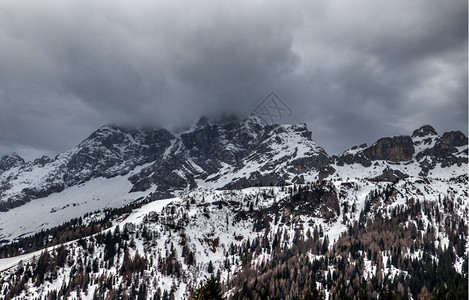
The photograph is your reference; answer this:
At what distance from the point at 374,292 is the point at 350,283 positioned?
15.1 metres

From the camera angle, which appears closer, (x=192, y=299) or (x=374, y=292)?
(x=192, y=299)

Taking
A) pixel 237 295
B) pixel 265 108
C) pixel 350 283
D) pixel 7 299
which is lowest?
pixel 7 299

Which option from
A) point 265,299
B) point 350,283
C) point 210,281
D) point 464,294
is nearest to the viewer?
point 210,281

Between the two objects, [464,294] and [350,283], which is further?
[350,283]

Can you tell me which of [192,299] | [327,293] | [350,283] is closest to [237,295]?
[327,293]

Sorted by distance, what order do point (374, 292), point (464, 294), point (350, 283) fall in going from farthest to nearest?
point (350, 283)
point (374, 292)
point (464, 294)

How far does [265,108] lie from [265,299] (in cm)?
10529

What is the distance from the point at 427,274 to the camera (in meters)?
197

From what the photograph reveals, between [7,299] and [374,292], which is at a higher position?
[374,292]

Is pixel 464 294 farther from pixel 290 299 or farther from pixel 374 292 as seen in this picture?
pixel 290 299

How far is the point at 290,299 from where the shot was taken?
198 m

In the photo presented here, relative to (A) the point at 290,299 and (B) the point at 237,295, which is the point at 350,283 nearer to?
(A) the point at 290,299

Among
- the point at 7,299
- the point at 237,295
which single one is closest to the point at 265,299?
the point at 237,295

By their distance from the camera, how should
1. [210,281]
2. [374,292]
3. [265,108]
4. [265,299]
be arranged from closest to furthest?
[210,281] → [265,108] → [265,299] → [374,292]
